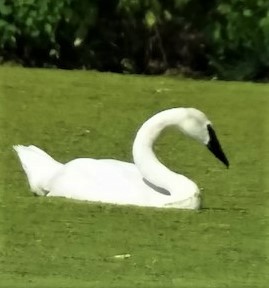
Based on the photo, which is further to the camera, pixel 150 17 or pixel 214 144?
pixel 150 17

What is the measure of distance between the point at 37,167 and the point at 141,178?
0.60 meters

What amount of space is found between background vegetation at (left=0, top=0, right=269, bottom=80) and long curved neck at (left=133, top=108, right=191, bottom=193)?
13.4 ft

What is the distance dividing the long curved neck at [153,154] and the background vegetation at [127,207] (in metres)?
0.21

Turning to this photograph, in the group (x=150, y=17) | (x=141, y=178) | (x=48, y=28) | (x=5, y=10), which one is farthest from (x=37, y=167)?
(x=150, y=17)

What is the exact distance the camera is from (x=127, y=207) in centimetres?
621

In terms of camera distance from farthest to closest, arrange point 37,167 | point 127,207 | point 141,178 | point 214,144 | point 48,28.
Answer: point 48,28
point 37,167
point 214,144
point 141,178
point 127,207

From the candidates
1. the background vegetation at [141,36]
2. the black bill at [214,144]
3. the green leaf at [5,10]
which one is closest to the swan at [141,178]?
the black bill at [214,144]

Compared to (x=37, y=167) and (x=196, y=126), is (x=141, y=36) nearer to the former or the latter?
(x=37, y=167)

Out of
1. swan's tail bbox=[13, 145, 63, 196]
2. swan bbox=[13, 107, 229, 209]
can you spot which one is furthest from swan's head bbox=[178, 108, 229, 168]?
swan's tail bbox=[13, 145, 63, 196]

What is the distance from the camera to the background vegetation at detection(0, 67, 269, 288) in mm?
5297

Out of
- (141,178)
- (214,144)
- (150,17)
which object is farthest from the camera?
(150,17)

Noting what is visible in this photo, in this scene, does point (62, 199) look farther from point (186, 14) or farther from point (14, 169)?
point (186, 14)

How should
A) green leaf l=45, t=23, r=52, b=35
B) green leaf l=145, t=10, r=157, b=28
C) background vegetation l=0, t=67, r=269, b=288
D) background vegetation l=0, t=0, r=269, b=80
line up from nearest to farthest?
1. background vegetation l=0, t=67, r=269, b=288
2. background vegetation l=0, t=0, r=269, b=80
3. green leaf l=45, t=23, r=52, b=35
4. green leaf l=145, t=10, r=157, b=28

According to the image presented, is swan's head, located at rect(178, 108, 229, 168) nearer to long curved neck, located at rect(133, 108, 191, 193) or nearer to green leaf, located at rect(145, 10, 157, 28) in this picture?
long curved neck, located at rect(133, 108, 191, 193)
